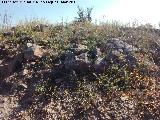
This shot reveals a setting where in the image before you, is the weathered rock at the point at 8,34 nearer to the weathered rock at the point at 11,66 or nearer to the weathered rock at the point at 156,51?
the weathered rock at the point at 11,66

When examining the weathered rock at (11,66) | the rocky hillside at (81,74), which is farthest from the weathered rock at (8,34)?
the weathered rock at (11,66)

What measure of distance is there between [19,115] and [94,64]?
8.61 ft

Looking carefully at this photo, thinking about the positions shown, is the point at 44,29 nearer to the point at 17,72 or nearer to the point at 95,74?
the point at 17,72

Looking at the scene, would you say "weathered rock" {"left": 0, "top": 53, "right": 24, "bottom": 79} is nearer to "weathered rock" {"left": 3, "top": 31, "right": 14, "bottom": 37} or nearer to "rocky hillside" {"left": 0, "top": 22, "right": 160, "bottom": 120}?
"rocky hillside" {"left": 0, "top": 22, "right": 160, "bottom": 120}

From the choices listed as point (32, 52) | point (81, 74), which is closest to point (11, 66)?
point (32, 52)

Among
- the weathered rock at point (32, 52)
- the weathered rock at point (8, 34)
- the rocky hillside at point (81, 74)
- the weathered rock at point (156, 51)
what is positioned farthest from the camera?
the weathered rock at point (8, 34)

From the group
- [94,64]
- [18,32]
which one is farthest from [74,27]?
[94,64]

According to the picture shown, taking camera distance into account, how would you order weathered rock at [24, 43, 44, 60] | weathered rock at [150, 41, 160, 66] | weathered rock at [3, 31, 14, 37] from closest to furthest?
weathered rock at [150, 41, 160, 66], weathered rock at [24, 43, 44, 60], weathered rock at [3, 31, 14, 37]

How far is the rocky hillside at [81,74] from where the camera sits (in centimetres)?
945

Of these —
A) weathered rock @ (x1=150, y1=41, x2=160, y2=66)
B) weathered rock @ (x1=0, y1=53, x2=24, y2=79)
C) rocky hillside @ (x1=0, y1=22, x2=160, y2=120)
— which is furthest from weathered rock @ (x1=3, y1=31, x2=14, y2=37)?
weathered rock @ (x1=150, y1=41, x2=160, y2=66)

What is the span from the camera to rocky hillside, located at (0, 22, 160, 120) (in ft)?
31.0

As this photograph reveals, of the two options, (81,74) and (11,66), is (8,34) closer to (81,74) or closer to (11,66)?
(11,66)

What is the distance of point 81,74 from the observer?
34.3ft

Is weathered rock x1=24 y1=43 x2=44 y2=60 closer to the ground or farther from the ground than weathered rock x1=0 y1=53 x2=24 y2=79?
farther from the ground
